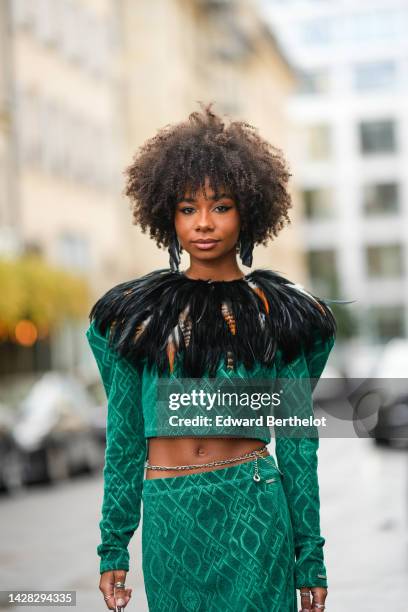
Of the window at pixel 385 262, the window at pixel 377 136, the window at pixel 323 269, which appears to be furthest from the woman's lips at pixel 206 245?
the window at pixel 377 136

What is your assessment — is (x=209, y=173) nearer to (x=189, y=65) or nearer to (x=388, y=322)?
(x=189, y=65)

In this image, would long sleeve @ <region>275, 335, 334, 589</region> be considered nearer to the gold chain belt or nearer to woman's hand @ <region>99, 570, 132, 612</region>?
the gold chain belt

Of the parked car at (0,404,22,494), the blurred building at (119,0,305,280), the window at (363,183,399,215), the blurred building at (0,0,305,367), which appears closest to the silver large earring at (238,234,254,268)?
the parked car at (0,404,22,494)

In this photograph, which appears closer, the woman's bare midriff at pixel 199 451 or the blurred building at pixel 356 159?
the woman's bare midriff at pixel 199 451

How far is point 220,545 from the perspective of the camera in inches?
134

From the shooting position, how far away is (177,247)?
3820 millimetres

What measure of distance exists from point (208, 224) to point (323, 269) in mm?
86702

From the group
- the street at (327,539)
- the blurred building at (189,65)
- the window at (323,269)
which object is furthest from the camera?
the window at (323,269)

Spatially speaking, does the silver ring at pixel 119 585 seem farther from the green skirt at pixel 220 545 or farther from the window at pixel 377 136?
the window at pixel 377 136

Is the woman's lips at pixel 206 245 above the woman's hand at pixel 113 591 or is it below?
above

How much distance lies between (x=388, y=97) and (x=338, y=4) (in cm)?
720

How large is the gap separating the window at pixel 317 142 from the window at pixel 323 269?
20.5 feet

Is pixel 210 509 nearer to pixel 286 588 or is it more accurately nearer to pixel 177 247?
pixel 286 588

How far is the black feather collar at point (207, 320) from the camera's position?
3529 mm
